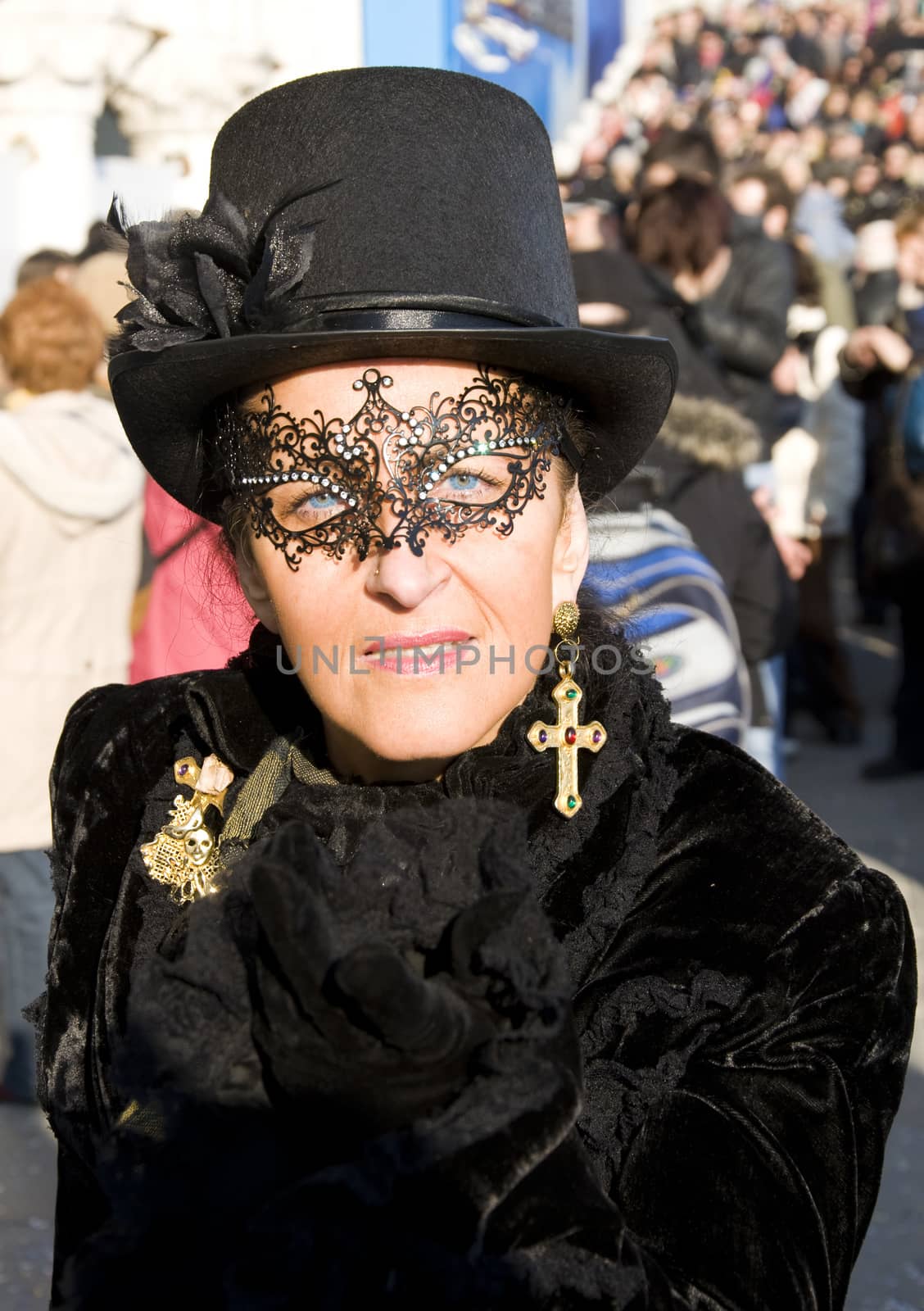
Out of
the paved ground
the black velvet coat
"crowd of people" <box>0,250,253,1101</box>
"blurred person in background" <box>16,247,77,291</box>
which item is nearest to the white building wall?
"blurred person in background" <box>16,247,77,291</box>

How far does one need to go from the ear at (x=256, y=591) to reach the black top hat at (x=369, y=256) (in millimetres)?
209

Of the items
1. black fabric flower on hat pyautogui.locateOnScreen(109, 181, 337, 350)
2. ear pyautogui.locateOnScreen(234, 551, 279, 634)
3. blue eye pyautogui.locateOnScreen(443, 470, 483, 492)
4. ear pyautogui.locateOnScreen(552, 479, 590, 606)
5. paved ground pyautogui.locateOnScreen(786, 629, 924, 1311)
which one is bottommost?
paved ground pyautogui.locateOnScreen(786, 629, 924, 1311)

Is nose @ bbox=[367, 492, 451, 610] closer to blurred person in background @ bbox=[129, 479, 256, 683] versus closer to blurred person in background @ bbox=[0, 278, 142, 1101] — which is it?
blurred person in background @ bbox=[129, 479, 256, 683]

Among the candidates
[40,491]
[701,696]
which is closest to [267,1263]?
[701,696]

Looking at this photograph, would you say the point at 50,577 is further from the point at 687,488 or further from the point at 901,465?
the point at 901,465

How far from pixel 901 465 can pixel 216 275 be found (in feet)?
17.1

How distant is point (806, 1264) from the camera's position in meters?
1.39

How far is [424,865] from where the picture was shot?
1308 millimetres

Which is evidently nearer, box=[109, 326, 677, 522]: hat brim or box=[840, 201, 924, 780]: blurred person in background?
box=[109, 326, 677, 522]: hat brim

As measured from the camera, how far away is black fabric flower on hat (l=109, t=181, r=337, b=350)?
1626 millimetres

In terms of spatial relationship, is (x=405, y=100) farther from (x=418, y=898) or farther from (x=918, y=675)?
(x=918, y=675)

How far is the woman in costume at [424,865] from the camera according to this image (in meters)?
1.18

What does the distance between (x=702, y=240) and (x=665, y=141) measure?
126 cm

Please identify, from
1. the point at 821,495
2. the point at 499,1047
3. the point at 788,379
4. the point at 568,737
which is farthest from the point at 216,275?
the point at 821,495
